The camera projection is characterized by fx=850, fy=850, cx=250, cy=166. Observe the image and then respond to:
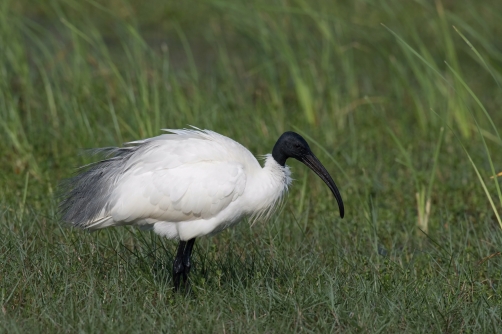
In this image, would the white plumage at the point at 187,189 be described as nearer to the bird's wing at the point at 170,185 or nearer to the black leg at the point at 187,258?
the bird's wing at the point at 170,185

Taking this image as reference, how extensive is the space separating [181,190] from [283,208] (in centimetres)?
148

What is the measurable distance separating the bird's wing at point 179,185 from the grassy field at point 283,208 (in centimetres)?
35

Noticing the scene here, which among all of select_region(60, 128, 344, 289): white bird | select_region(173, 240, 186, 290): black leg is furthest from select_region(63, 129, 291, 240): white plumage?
select_region(173, 240, 186, 290): black leg

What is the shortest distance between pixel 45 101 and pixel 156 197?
378 centimetres

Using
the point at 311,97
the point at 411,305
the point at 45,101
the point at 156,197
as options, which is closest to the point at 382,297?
the point at 411,305

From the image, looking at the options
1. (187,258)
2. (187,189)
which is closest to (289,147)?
(187,189)

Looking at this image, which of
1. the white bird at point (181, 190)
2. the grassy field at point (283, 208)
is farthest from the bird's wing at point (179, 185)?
the grassy field at point (283, 208)

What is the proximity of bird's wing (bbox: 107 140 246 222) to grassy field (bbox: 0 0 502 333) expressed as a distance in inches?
13.9

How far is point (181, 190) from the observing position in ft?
14.0

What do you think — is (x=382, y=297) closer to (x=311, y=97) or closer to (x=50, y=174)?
(x=50, y=174)

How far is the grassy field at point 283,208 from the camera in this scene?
13.1 ft

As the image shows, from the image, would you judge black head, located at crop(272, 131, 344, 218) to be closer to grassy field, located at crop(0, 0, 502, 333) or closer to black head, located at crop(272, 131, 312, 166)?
black head, located at crop(272, 131, 312, 166)

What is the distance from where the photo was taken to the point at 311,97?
303 inches

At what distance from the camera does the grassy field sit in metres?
3.98
